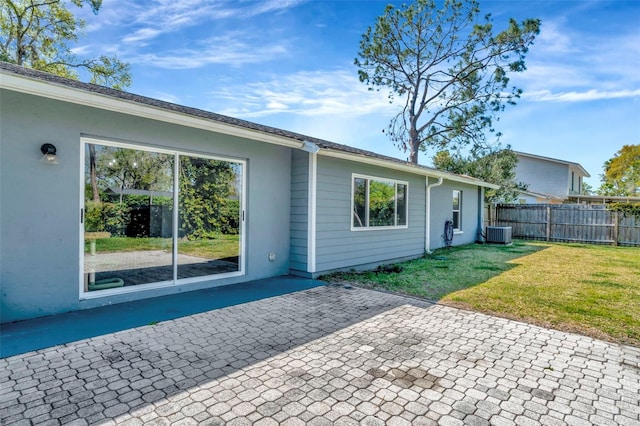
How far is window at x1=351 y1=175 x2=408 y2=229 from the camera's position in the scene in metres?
7.61

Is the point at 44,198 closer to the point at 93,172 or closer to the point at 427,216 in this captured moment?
the point at 93,172

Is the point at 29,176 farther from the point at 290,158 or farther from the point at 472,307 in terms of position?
the point at 472,307

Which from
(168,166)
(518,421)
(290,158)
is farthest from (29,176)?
(518,421)

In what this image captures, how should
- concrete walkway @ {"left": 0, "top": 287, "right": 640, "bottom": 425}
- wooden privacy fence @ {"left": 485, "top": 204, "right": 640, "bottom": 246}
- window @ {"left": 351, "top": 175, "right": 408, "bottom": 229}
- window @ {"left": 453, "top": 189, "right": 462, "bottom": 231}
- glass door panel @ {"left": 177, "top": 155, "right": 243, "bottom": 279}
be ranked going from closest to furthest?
concrete walkway @ {"left": 0, "top": 287, "right": 640, "bottom": 425}
glass door panel @ {"left": 177, "top": 155, "right": 243, "bottom": 279}
window @ {"left": 351, "top": 175, "right": 408, "bottom": 229}
window @ {"left": 453, "top": 189, "right": 462, "bottom": 231}
wooden privacy fence @ {"left": 485, "top": 204, "right": 640, "bottom": 246}

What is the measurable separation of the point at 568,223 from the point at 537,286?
10890 millimetres

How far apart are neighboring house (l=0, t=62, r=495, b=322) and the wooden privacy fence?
10.0 meters

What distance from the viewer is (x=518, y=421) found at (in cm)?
223

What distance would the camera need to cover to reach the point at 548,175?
23188 millimetres

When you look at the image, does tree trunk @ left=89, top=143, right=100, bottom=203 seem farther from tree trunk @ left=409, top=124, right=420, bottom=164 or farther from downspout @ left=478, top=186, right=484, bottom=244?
tree trunk @ left=409, top=124, right=420, bottom=164

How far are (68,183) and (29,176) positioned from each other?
370mm

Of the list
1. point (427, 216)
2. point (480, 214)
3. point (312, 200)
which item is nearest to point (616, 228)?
point (480, 214)

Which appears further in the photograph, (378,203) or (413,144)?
(413,144)

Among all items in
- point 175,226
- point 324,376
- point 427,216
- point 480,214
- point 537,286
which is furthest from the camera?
point 480,214

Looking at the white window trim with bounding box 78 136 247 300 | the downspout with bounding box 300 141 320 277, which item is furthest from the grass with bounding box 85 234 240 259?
the downspout with bounding box 300 141 320 277
